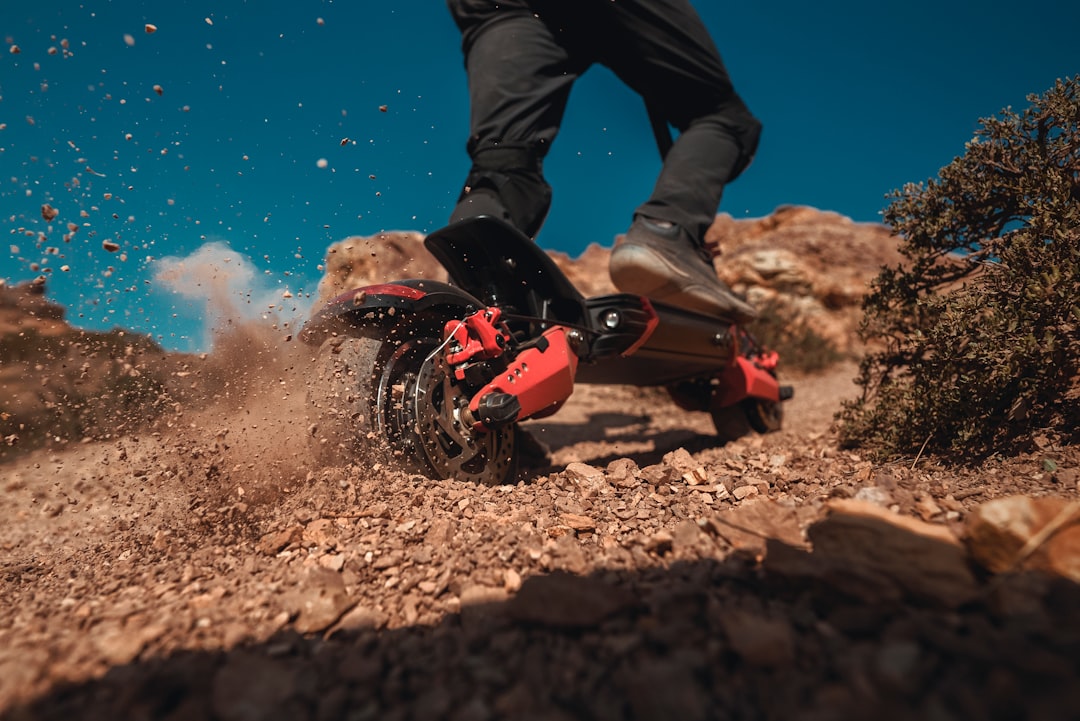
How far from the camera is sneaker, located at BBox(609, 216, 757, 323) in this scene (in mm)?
2295

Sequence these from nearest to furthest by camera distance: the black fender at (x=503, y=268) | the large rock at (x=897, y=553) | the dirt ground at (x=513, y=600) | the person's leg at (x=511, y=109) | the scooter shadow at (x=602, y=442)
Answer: the dirt ground at (x=513, y=600)
the large rock at (x=897, y=553)
the black fender at (x=503, y=268)
the person's leg at (x=511, y=109)
the scooter shadow at (x=602, y=442)

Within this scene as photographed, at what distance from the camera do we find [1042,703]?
57cm

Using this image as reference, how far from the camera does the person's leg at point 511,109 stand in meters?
2.08

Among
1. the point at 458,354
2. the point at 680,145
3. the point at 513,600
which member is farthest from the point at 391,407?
the point at 680,145

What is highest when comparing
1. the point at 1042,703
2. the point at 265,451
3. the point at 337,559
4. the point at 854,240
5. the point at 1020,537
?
the point at 854,240

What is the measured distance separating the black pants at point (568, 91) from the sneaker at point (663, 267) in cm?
9

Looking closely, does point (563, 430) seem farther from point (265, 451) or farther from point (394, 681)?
point (394, 681)

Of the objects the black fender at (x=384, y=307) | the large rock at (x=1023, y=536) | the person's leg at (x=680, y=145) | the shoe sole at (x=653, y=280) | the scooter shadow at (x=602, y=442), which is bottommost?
the large rock at (x=1023, y=536)

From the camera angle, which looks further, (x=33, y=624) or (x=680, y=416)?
(x=680, y=416)

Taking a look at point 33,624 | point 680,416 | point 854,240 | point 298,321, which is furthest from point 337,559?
point 854,240

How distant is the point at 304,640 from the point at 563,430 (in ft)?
12.4

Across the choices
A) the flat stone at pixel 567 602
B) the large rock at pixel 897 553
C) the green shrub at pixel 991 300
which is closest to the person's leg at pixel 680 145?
the green shrub at pixel 991 300

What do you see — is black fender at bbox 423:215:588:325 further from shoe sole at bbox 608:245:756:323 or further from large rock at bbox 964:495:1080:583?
large rock at bbox 964:495:1080:583

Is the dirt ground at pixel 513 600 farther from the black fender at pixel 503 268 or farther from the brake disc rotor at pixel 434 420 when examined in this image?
the black fender at pixel 503 268
